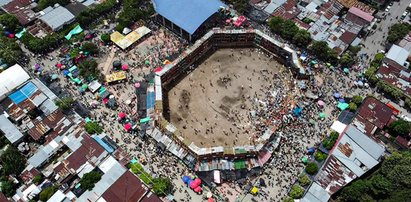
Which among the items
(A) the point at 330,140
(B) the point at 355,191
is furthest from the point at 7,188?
(B) the point at 355,191

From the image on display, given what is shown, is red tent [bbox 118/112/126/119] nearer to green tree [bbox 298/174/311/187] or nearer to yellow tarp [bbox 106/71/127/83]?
yellow tarp [bbox 106/71/127/83]

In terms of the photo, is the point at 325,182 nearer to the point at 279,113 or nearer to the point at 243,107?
the point at 279,113

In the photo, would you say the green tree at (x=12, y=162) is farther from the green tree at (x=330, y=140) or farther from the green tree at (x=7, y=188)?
the green tree at (x=330, y=140)

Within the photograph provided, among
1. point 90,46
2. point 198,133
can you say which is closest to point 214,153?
point 198,133

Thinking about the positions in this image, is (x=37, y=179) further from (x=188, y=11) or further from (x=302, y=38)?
(x=302, y=38)

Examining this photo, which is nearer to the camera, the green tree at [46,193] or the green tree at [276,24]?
the green tree at [46,193]

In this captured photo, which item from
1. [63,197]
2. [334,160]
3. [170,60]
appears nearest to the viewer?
[63,197]

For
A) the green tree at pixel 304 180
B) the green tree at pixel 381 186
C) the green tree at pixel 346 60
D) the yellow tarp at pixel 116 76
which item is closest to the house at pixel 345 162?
the green tree at pixel 304 180
